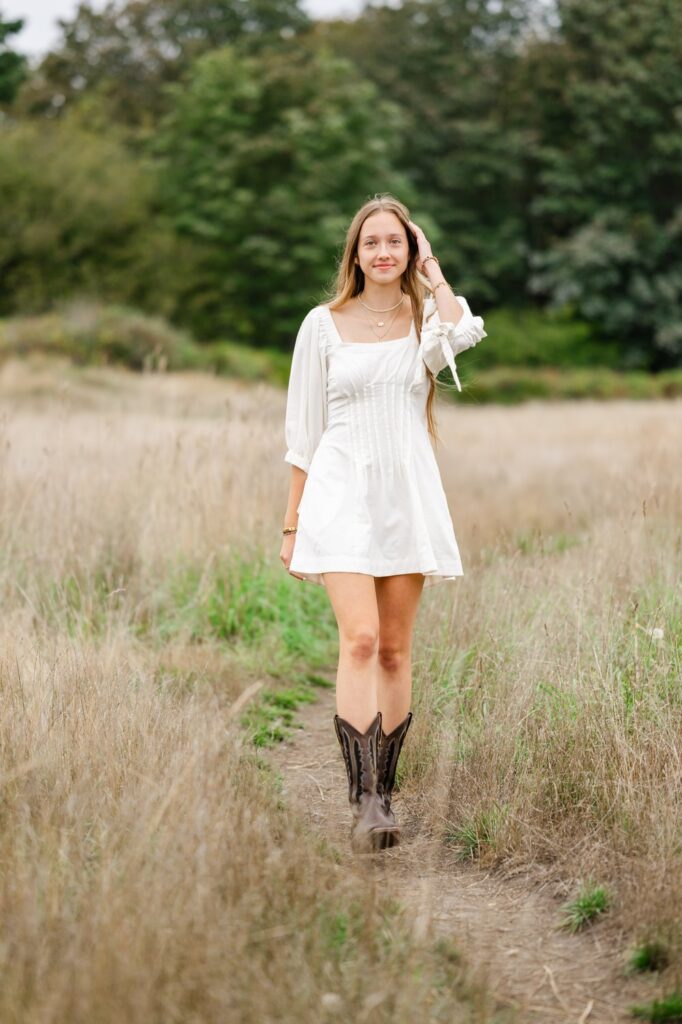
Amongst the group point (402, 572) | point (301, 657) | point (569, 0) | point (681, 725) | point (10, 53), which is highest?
point (569, 0)

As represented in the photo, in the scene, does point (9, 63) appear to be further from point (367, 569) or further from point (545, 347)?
point (545, 347)

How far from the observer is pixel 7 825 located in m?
2.87

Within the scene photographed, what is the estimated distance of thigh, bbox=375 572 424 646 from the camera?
370cm

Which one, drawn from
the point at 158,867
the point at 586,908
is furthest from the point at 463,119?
the point at 158,867

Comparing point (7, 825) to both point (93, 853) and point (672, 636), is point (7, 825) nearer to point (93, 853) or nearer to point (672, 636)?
point (93, 853)

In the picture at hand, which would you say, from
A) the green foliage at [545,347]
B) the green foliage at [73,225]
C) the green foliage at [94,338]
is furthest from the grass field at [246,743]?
the green foliage at [545,347]

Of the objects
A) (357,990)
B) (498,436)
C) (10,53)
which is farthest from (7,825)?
(498,436)

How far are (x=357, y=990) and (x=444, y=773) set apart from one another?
1.52 meters

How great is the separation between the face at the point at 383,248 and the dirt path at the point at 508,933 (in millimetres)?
1859

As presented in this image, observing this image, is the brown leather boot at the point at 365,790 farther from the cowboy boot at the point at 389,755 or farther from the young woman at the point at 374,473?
the cowboy boot at the point at 389,755

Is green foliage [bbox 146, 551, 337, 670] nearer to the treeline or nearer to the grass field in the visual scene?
the grass field

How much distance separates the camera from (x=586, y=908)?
2965 mm

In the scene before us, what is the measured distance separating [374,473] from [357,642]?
0.57 meters

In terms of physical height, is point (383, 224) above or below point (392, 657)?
above
